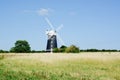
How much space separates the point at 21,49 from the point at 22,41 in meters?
4.34

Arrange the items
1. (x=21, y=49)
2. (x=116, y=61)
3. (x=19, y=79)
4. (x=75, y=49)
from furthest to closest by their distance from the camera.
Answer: (x=21, y=49) < (x=75, y=49) < (x=116, y=61) < (x=19, y=79)

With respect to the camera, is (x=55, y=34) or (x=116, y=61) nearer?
(x=116, y=61)

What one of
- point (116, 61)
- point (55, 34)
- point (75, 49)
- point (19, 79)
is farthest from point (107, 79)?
point (55, 34)

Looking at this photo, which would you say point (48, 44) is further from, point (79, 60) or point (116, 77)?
point (116, 77)

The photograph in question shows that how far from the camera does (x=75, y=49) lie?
70312mm

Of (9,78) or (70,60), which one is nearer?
(9,78)

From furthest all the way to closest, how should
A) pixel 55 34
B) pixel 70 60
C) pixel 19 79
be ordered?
1. pixel 55 34
2. pixel 70 60
3. pixel 19 79

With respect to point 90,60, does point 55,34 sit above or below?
above

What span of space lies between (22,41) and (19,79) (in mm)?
92159

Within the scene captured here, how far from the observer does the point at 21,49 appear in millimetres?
102625

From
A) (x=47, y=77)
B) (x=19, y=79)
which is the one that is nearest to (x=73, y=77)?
(x=47, y=77)

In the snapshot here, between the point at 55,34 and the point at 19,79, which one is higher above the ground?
the point at 55,34

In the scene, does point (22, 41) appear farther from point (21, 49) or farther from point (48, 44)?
point (48, 44)

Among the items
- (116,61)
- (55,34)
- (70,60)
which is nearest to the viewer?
(116,61)
